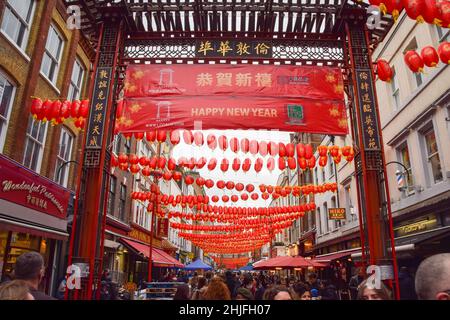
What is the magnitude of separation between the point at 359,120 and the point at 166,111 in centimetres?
448

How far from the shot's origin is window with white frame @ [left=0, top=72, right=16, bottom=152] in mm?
10544

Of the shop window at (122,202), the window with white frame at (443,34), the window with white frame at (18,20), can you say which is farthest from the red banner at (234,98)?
the shop window at (122,202)

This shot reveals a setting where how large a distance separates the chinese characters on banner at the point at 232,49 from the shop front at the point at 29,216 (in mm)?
Result: 6613

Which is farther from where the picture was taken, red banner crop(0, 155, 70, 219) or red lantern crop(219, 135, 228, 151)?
red lantern crop(219, 135, 228, 151)

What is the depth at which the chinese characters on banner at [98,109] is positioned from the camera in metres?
7.19

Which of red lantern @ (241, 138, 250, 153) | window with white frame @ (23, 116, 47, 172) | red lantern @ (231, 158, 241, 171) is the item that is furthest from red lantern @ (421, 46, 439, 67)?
window with white frame @ (23, 116, 47, 172)

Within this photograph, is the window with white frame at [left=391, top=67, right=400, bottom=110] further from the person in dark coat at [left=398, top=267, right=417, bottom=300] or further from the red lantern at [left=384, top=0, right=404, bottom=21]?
the red lantern at [left=384, top=0, right=404, bottom=21]

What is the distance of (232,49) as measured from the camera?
8516 millimetres

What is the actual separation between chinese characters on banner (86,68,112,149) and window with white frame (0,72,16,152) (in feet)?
16.7

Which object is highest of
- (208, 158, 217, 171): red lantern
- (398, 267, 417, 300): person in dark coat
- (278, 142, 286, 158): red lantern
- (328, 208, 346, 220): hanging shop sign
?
(208, 158, 217, 171): red lantern

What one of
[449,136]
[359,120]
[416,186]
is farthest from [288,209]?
[359,120]

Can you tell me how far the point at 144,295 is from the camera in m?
11.1

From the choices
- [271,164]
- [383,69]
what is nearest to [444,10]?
[383,69]

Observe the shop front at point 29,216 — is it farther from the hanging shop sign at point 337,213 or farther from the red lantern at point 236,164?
the hanging shop sign at point 337,213
